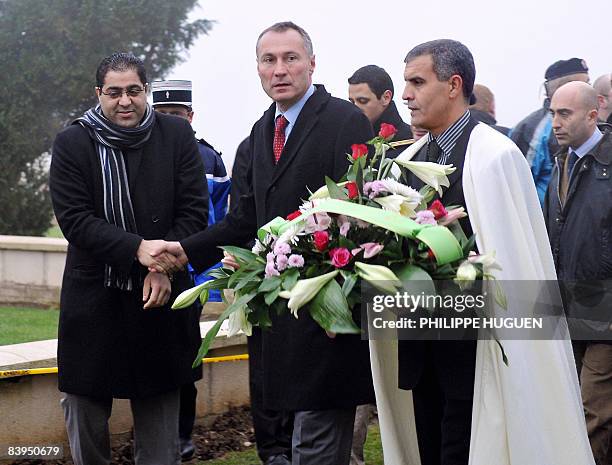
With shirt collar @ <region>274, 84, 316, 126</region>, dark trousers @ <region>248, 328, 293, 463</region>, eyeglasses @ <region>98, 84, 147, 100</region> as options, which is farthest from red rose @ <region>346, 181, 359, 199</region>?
dark trousers @ <region>248, 328, 293, 463</region>

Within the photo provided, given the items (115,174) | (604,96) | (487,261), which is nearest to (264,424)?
(115,174)

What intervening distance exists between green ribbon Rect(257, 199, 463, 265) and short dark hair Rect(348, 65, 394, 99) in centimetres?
325

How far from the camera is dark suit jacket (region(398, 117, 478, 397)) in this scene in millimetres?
4172

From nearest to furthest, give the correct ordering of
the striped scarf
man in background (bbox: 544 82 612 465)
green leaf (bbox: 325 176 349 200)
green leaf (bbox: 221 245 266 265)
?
green leaf (bbox: 325 176 349 200) < green leaf (bbox: 221 245 266 265) < the striped scarf < man in background (bbox: 544 82 612 465)

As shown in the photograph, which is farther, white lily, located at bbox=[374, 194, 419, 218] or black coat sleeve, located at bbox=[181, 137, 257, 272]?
black coat sleeve, located at bbox=[181, 137, 257, 272]

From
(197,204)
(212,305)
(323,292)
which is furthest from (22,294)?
(323,292)

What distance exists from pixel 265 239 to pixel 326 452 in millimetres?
989

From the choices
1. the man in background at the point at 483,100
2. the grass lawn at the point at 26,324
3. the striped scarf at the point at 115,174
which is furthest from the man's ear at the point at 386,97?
the grass lawn at the point at 26,324

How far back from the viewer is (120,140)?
5.21 metres

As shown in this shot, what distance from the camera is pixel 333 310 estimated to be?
3.81 m

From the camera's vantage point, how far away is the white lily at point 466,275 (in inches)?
146

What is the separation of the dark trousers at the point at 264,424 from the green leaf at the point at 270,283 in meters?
2.08

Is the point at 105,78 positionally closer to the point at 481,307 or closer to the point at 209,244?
the point at 209,244

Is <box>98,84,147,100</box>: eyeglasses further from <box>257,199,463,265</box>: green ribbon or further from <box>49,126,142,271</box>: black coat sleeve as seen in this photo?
<box>257,199,463,265</box>: green ribbon
